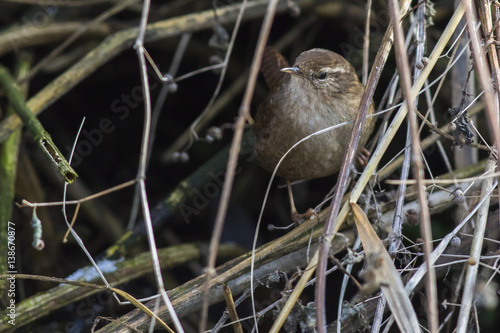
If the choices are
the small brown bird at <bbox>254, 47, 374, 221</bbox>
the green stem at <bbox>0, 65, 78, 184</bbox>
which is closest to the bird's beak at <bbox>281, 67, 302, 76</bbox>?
the small brown bird at <bbox>254, 47, 374, 221</bbox>

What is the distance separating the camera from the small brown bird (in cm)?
247

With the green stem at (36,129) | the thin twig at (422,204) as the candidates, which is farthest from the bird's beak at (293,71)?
the green stem at (36,129)

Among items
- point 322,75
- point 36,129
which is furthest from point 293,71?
point 36,129

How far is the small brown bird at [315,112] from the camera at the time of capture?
97.4 inches

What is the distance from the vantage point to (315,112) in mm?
2486

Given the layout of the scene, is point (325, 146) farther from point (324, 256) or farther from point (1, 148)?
point (1, 148)

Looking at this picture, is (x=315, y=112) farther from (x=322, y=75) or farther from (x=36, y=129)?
(x=36, y=129)

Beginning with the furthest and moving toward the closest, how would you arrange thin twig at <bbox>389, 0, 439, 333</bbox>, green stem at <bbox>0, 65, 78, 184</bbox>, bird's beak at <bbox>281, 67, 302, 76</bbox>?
bird's beak at <bbox>281, 67, 302, 76</bbox>, green stem at <bbox>0, 65, 78, 184</bbox>, thin twig at <bbox>389, 0, 439, 333</bbox>

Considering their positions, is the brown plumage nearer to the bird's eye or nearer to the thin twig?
the bird's eye

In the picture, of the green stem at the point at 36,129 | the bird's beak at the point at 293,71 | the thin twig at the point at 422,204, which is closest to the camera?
the thin twig at the point at 422,204

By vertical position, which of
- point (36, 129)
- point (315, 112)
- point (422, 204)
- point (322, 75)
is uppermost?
point (36, 129)

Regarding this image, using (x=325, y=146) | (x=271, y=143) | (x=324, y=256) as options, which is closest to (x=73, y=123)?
(x=271, y=143)

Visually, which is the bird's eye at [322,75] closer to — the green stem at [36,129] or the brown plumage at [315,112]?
the brown plumage at [315,112]

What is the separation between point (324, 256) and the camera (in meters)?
1.53
